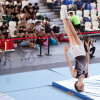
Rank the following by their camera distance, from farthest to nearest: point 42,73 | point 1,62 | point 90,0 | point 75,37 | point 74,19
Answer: point 90,0 → point 74,19 → point 1,62 → point 42,73 → point 75,37

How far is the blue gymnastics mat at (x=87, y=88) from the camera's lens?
26.0 feet

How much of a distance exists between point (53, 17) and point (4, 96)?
11333 mm

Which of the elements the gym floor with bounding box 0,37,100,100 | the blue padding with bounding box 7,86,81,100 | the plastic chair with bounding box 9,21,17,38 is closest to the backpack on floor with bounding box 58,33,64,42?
the plastic chair with bounding box 9,21,17,38

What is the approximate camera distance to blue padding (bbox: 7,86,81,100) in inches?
322

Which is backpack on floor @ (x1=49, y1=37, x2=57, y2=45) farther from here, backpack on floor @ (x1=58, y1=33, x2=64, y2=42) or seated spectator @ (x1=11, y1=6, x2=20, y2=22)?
seated spectator @ (x1=11, y1=6, x2=20, y2=22)

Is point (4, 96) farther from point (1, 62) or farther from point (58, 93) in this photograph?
point (1, 62)

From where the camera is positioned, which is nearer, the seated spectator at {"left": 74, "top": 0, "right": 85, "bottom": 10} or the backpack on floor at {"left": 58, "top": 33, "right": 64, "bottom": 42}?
the backpack on floor at {"left": 58, "top": 33, "right": 64, "bottom": 42}

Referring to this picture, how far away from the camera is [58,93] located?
8.57m

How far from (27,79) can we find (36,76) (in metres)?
0.46

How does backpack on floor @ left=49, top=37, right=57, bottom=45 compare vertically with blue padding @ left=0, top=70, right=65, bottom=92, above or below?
above

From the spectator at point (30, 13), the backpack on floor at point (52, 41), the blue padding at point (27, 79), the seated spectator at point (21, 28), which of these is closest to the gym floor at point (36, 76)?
the blue padding at point (27, 79)

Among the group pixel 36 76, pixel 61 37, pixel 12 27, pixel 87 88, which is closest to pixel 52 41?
pixel 61 37

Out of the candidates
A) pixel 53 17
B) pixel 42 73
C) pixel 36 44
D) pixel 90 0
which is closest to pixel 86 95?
pixel 42 73

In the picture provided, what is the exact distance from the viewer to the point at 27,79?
385 inches
